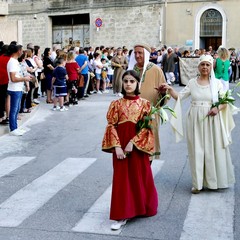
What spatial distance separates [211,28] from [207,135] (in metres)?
24.3

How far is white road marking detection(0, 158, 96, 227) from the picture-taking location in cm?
587

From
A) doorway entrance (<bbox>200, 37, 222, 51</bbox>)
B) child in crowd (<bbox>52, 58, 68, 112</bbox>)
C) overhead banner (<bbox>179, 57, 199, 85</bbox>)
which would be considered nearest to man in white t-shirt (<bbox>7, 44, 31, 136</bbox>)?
child in crowd (<bbox>52, 58, 68, 112</bbox>)

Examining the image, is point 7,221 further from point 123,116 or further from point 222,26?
point 222,26

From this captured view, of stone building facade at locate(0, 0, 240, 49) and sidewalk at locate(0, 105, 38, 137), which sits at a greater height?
stone building facade at locate(0, 0, 240, 49)

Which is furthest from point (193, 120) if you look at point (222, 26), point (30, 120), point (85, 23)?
point (85, 23)

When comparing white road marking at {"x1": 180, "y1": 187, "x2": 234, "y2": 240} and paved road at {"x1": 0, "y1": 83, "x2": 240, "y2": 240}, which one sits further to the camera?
paved road at {"x1": 0, "y1": 83, "x2": 240, "y2": 240}

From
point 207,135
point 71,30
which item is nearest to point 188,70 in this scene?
point 71,30

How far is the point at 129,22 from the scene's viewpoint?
104 ft

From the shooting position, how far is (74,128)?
12.0 metres

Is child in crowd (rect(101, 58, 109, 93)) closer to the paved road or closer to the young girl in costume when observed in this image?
the paved road

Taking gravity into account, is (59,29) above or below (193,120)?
above

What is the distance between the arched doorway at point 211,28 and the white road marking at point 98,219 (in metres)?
24.6

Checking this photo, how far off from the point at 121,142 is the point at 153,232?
1.00 metres

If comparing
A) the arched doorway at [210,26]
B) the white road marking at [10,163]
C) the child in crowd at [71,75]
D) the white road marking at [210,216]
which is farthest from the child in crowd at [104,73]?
the white road marking at [210,216]
